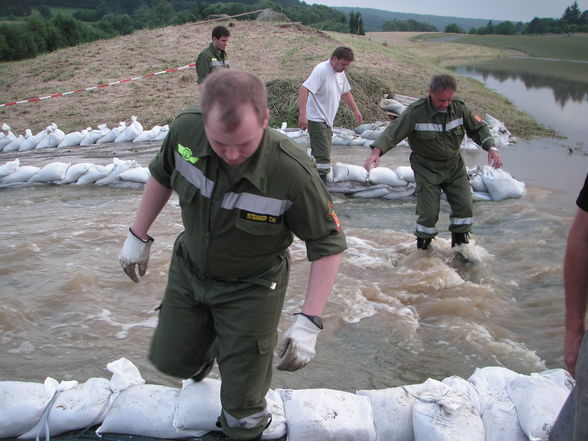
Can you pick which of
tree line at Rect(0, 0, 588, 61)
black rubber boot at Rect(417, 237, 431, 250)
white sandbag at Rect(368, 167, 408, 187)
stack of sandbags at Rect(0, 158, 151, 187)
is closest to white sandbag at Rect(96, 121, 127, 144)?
stack of sandbags at Rect(0, 158, 151, 187)

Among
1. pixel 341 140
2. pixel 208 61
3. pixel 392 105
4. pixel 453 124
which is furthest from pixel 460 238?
pixel 392 105

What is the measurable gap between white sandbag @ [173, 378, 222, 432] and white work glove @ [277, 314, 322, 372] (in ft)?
1.72

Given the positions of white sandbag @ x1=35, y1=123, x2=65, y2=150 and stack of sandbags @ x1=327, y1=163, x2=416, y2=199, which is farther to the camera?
white sandbag @ x1=35, y1=123, x2=65, y2=150

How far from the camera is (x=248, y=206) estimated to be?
1.66 m

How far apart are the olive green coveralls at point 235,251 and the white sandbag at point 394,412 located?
0.49 m

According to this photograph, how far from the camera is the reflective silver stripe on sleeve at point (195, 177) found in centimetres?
168

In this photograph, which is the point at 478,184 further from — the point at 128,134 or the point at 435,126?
the point at 128,134

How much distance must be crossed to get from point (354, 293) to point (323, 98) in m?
2.40

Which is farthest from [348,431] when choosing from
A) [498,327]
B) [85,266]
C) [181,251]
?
[85,266]

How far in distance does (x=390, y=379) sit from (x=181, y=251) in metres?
1.39

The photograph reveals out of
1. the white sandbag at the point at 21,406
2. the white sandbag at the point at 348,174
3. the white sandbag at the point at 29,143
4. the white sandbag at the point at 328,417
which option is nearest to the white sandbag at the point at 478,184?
the white sandbag at the point at 348,174

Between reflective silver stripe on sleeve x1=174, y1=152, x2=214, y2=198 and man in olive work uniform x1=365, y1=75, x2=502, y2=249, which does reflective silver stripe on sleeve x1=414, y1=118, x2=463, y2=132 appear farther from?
reflective silver stripe on sleeve x1=174, y1=152, x2=214, y2=198

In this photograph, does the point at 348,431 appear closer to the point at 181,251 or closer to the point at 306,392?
the point at 306,392

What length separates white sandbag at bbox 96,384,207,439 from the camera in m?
2.10
